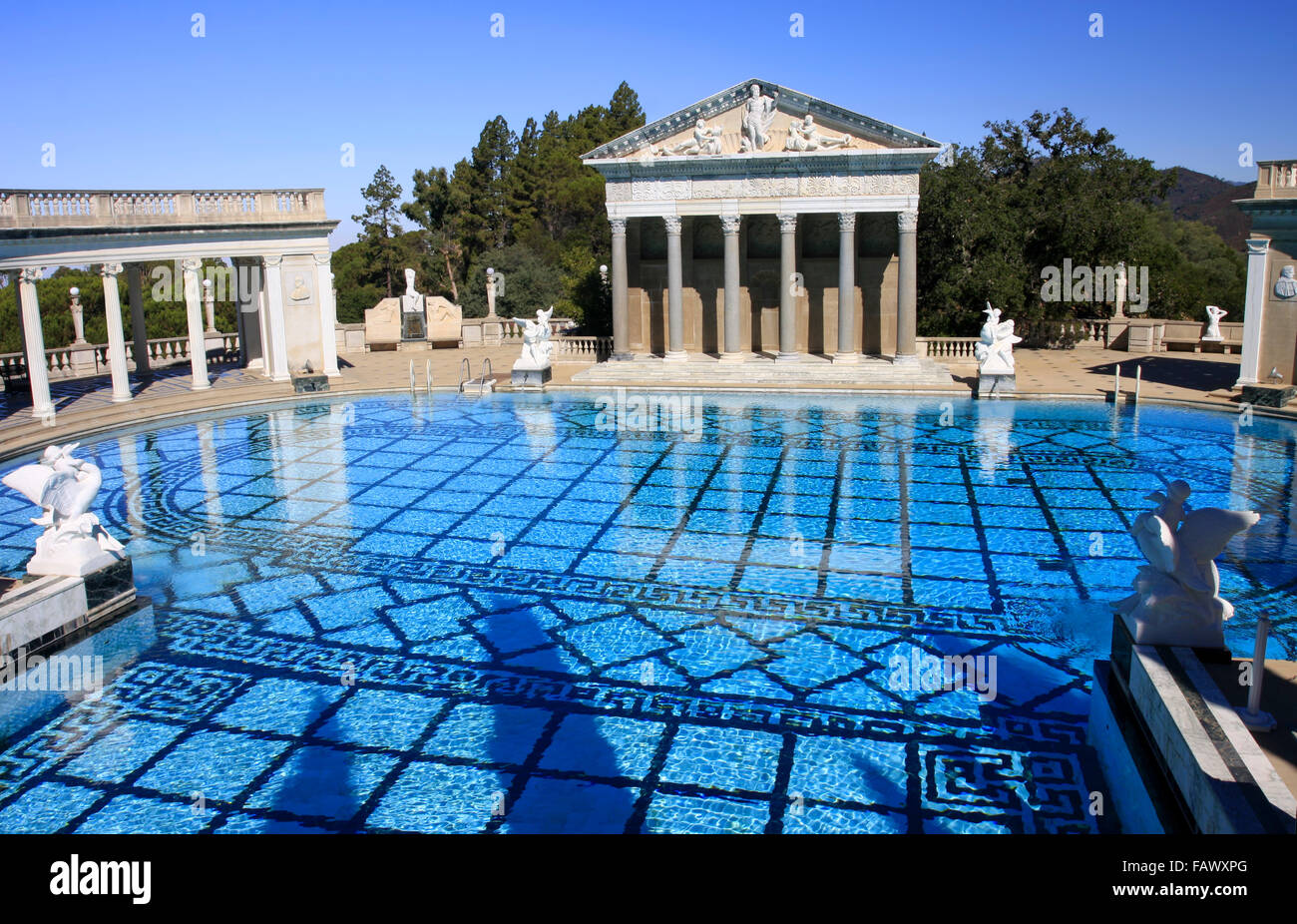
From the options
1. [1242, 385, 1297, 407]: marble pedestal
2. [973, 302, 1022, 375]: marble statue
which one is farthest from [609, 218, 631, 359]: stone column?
[1242, 385, 1297, 407]: marble pedestal

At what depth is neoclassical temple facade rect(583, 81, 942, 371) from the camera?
98.3 ft

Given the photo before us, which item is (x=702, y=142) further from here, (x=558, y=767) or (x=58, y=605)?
(x=558, y=767)

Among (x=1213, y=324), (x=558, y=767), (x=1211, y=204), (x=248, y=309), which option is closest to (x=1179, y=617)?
(x=558, y=767)

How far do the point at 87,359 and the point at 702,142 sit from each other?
20.6m

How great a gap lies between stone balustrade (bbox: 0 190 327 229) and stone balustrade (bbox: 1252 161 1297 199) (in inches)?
1016

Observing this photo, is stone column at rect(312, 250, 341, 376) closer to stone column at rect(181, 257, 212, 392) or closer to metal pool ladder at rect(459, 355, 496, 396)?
stone column at rect(181, 257, 212, 392)

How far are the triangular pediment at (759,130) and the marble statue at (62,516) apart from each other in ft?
69.5

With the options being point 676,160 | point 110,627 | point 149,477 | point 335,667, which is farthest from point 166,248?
point 335,667

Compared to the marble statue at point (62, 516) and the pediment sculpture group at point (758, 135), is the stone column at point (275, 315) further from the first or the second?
the marble statue at point (62, 516)

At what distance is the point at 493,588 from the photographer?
13.3 m

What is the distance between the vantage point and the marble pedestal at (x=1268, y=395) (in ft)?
78.1

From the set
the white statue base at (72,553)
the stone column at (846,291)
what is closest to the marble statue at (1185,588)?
the white statue base at (72,553)
